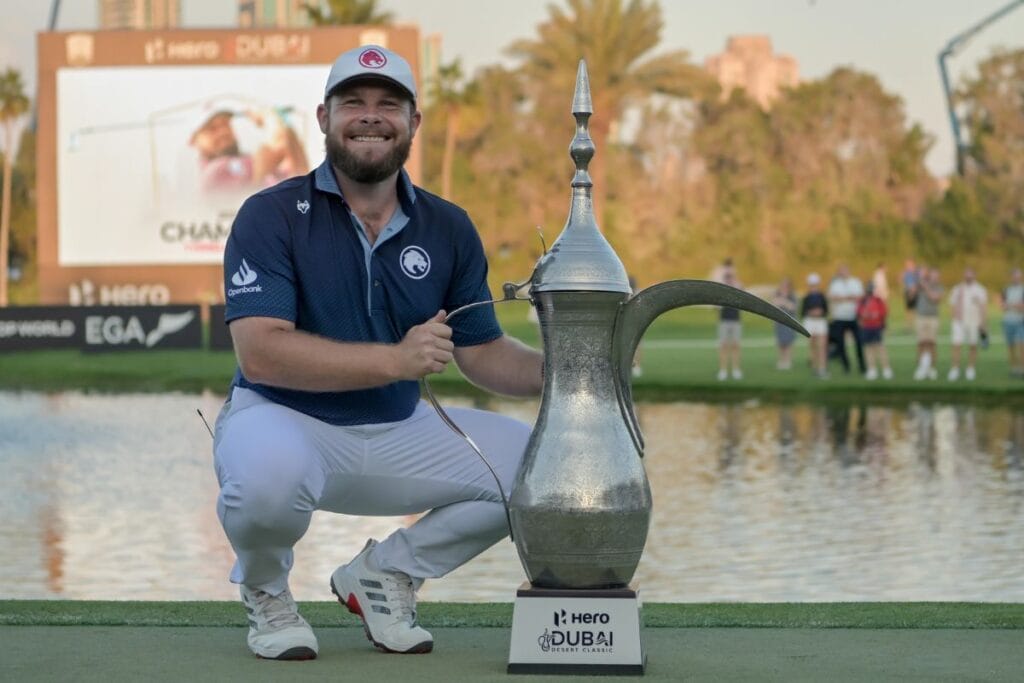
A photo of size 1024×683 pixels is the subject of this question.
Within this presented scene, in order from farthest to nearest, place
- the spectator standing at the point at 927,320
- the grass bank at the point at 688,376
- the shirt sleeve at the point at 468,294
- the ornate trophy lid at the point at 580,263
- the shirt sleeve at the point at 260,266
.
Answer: the spectator standing at the point at 927,320
the grass bank at the point at 688,376
the shirt sleeve at the point at 468,294
the shirt sleeve at the point at 260,266
the ornate trophy lid at the point at 580,263

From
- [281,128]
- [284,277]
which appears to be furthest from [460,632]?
[281,128]

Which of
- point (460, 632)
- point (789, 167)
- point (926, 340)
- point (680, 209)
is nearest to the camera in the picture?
point (460, 632)

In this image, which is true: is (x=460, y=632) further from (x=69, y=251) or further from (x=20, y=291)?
(x=20, y=291)

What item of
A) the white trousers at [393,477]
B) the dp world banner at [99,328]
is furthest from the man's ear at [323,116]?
the dp world banner at [99,328]

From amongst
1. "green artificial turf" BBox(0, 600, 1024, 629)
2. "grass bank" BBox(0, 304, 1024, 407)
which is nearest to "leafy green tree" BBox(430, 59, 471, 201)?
"grass bank" BBox(0, 304, 1024, 407)

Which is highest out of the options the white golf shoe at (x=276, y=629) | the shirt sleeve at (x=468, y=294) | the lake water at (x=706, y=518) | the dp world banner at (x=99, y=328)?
the shirt sleeve at (x=468, y=294)

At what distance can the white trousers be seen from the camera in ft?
16.3

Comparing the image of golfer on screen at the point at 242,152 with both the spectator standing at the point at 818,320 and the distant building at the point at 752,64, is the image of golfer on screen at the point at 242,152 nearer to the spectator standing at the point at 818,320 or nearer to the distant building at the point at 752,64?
the spectator standing at the point at 818,320

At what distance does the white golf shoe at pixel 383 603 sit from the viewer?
5.12m

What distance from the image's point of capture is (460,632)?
5.68 m

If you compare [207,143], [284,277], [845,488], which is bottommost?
[845,488]

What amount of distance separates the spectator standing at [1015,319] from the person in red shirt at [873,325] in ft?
5.35

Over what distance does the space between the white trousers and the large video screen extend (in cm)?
4475

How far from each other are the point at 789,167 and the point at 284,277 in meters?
79.6
